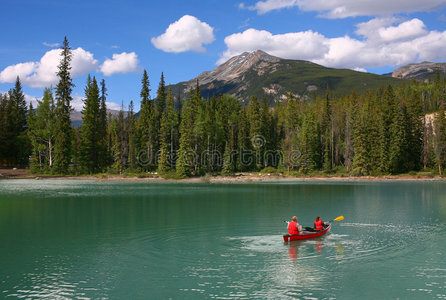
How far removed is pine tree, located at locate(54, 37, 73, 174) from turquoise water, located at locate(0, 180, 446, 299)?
160 feet

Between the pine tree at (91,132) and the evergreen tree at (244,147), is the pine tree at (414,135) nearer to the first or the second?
the evergreen tree at (244,147)

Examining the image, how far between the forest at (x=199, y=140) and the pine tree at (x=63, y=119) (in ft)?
0.71

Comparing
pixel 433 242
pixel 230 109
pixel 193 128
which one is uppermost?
pixel 230 109

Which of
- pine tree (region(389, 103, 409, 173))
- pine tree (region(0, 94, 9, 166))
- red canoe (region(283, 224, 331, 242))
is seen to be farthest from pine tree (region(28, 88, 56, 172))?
pine tree (region(389, 103, 409, 173))

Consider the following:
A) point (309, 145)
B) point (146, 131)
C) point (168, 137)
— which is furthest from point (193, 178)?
point (309, 145)

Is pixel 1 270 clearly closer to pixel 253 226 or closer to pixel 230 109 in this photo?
pixel 253 226

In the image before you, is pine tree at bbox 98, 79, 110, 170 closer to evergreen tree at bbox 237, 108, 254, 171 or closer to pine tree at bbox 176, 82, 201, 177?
pine tree at bbox 176, 82, 201, 177

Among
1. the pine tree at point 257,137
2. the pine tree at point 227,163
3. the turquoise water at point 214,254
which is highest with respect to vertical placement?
the pine tree at point 257,137

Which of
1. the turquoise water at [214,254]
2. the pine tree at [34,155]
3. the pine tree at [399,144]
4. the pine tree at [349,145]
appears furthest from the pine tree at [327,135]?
the pine tree at [34,155]

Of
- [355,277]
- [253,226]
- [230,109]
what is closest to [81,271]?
[355,277]

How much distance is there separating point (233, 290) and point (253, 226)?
14.4 meters

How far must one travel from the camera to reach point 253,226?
29828 millimetres

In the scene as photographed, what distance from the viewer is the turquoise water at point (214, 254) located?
1571cm

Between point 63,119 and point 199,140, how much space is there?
103ft
